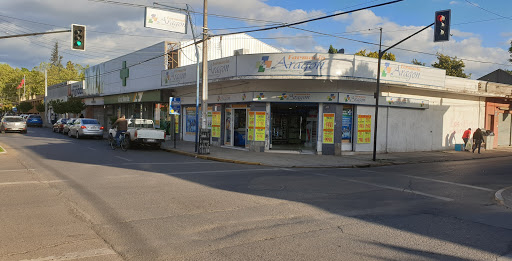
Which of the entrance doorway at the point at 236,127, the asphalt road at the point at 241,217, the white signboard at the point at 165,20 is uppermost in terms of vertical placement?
the white signboard at the point at 165,20

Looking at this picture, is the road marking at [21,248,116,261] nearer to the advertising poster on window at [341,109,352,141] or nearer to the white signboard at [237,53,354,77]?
the white signboard at [237,53,354,77]

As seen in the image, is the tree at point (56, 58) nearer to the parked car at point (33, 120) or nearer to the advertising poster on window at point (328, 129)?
the parked car at point (33, 120)

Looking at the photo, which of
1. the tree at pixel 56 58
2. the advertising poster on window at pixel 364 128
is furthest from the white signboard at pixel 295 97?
the tree at pixel 56 58

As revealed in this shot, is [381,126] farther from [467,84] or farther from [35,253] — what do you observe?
[35,253]

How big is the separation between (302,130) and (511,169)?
1106 centimetres

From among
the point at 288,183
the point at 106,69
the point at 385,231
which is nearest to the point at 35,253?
the point at 385,231

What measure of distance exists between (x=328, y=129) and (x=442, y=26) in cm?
806

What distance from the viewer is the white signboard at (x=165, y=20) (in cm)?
1719

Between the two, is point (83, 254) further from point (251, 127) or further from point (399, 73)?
point (399, 73)

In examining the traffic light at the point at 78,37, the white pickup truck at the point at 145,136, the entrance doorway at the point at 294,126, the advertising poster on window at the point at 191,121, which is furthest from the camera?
the advertising poster on window at the point at 191,121

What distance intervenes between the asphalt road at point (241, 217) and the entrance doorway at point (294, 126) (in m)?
9.24

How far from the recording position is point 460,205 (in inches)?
333

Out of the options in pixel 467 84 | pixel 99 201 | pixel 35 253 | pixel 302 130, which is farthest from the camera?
pixel 467 84

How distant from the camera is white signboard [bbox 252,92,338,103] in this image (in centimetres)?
1966
